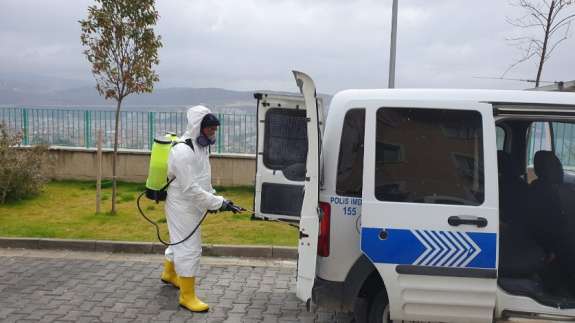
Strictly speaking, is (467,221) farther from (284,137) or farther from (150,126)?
(150,126)

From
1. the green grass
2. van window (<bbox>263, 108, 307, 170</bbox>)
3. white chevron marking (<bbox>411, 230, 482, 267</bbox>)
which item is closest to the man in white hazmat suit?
van window (<bbox>263, 108, 307, 170</bbox>)

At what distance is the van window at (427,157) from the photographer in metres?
3.36

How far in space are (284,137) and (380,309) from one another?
73.7 inches

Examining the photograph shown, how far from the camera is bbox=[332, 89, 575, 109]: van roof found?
11.0 ft

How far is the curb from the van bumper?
2.74 metres

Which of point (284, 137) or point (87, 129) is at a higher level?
point (284, 137)

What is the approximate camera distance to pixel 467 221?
10.8ft

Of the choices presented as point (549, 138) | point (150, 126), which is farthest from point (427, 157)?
point (150, 126)

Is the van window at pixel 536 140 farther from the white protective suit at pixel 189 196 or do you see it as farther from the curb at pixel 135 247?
the curb at pixel 135 247

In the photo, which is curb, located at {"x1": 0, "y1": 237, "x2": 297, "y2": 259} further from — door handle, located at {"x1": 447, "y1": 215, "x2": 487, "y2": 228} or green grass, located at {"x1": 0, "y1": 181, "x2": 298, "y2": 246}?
door handle, located at {"x1": 447, "y1": 215, "x2": 487, "y2": 228}

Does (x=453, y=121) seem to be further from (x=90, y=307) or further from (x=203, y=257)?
(x=203, y=257)

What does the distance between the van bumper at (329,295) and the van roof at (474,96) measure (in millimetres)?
1321

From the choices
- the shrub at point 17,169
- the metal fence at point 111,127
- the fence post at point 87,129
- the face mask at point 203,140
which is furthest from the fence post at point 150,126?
the face mask at point 203,140

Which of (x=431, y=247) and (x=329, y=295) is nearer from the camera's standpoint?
(x=431, y=247)
